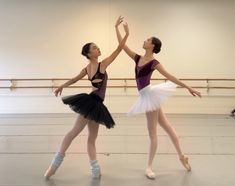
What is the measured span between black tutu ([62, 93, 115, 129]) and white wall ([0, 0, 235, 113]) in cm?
481

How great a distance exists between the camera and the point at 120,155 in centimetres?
423

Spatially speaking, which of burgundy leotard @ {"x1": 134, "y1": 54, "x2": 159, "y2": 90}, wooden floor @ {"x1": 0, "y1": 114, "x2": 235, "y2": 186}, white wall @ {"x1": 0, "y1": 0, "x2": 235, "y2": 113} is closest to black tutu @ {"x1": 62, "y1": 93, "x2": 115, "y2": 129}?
burgundy leotard @ {"x1": 134, "y1": 54, "x2": 159, "y2": 90}

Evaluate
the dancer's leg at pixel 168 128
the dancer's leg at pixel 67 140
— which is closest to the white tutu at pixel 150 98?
the dancer's leg at pixel 168 128

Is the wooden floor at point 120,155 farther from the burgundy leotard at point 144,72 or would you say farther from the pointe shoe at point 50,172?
the burgundy leotard at point 144,72

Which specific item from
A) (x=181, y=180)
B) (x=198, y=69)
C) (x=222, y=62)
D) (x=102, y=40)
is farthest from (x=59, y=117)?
(x=181, y=180)

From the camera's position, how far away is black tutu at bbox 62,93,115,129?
3199 mm

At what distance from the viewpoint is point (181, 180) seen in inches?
129

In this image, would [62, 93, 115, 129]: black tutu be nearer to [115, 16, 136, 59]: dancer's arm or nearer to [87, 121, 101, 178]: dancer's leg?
[87, 121, 101, 178]: dancer's leg

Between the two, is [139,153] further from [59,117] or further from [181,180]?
[59,117]

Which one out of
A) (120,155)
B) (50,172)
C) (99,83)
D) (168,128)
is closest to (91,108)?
(99,83)

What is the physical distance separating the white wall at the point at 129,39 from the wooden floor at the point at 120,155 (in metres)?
1.61

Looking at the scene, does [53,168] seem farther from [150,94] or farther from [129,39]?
[129,39]

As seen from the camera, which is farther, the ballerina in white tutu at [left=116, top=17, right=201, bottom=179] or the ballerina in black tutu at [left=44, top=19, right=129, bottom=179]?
the ballerina in white tutu at [left=116, top=17, right=201, bottom=179]

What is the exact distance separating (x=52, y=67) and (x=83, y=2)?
1.75 m
